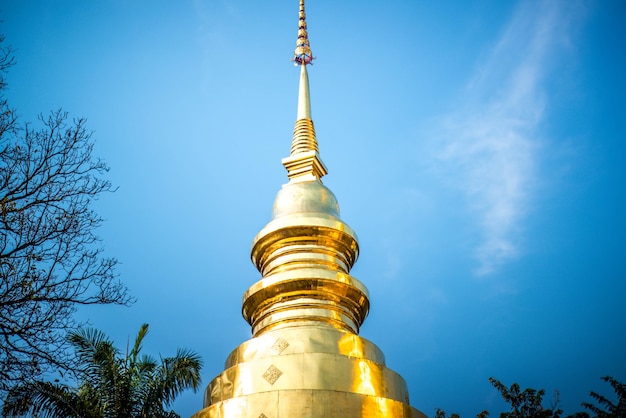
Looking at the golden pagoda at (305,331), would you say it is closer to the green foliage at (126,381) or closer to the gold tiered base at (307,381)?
the gold tiered base at (307,381)

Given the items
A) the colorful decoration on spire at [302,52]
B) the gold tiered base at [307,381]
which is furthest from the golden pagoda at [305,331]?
the colorful decoration on spire at [302,52]

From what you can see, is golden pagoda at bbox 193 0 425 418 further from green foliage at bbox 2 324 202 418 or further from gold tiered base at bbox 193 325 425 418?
green foliage at bbox 2 324 202 418

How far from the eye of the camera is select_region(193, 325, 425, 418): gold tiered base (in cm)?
721

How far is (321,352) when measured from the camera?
7918 millimetres

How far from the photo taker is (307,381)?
7.61 meters

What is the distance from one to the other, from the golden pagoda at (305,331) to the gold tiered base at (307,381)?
1cm

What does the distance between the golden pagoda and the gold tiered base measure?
0.5 inches

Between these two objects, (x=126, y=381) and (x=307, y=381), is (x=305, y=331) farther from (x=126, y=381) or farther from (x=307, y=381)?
(x=126, y=381)

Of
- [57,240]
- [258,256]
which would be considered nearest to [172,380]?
[258,256]

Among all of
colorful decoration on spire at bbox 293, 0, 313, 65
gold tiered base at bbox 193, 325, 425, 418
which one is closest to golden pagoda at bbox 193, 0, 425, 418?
gold tiered base at bbox 193, 325, 425, 418

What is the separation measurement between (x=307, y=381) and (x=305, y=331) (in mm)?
791

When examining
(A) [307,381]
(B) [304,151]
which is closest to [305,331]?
(A) [307,381]

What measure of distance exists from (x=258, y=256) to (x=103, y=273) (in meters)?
3.07

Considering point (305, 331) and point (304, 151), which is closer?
point (305, 331)
